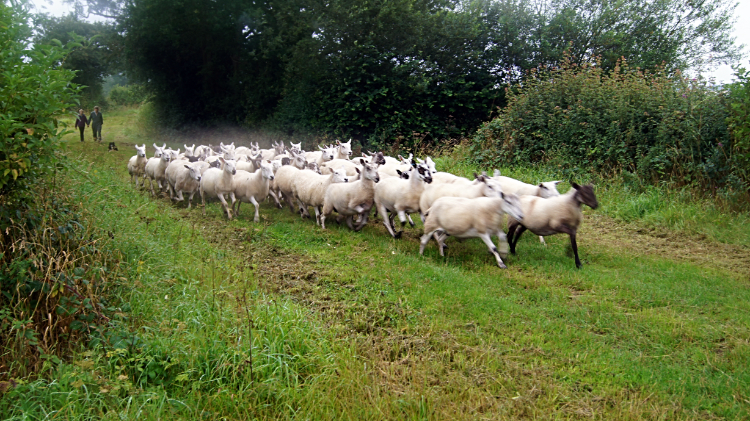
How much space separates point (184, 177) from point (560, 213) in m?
8.73

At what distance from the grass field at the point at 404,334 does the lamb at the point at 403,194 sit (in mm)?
880

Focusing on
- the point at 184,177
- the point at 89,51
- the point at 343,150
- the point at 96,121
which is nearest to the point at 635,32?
the point at 343,150

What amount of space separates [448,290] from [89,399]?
13.4ft

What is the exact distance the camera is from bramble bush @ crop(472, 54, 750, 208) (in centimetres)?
1068

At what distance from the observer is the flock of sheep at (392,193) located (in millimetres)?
7699

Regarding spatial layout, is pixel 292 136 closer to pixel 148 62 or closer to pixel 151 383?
pixel 148 62

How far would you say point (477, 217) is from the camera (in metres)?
7.63

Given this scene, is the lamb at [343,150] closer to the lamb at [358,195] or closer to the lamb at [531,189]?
the lamb at [358,195]

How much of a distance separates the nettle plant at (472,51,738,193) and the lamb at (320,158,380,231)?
5.94m

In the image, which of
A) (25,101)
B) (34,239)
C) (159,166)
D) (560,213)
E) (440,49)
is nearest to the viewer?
(25,101)

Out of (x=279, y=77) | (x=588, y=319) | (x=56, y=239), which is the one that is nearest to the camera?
(x=56, y=239)

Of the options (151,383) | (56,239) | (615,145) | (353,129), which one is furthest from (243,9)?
(151,383)

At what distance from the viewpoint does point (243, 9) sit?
25.4 meters

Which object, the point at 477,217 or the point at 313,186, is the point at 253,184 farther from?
the point at 477,217
